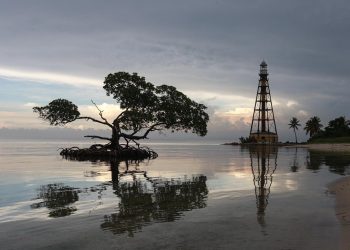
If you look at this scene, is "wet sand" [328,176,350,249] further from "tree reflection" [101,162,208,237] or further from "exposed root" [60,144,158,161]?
"exposed root" [60,144,158,161]

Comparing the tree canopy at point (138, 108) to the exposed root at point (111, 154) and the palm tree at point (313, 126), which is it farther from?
the palm tree at point (313, 126)

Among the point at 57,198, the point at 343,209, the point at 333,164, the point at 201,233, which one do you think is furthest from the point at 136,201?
the point at 333,164

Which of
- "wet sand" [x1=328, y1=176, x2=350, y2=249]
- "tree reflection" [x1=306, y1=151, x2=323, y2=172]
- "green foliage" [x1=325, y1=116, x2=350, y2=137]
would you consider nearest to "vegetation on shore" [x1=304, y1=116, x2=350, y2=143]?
"green foliage" [x1=325, y1=116, x2=350, y2=137]

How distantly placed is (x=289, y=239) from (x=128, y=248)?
14.6 feet

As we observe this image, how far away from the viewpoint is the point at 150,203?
61.5ft

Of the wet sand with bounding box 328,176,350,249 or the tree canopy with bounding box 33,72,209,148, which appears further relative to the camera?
the tree canopy with bounding box 33,72,209,148

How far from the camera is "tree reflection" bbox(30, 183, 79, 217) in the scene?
17078 mm

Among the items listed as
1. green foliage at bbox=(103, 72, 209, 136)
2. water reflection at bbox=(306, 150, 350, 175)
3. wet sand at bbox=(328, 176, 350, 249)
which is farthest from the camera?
green foliage at bbox=(103, 72, 209, 136)

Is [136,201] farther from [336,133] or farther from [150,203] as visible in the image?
[336,133]

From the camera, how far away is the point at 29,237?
1231 cm

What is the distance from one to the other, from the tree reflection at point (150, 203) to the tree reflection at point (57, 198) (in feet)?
7.38

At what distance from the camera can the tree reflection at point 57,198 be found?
56.0ft

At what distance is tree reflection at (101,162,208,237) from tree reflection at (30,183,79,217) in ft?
7.38

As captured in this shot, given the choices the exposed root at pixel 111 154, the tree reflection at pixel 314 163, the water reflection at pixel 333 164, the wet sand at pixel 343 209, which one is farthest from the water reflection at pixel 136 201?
the exposed root at pixel 111 154
